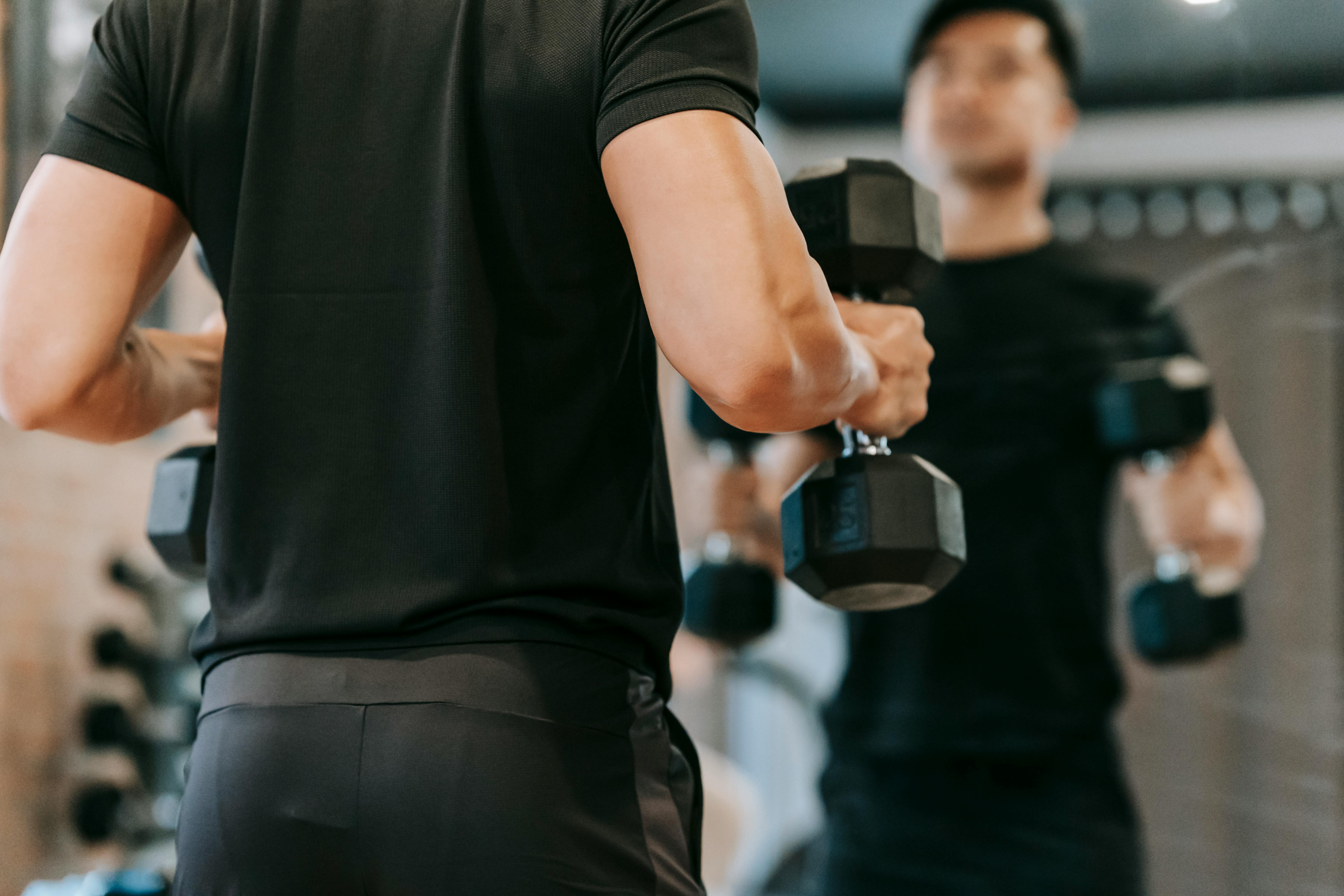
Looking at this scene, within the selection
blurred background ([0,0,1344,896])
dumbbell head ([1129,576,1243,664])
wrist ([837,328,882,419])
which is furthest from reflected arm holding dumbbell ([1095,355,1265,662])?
wrist ([837,328,882,419])

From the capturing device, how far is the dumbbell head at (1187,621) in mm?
1625

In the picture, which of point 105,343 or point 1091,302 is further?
point 1091,302

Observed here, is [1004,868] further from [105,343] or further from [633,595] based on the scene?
[105,343]

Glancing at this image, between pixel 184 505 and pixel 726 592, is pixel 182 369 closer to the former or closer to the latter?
pixel 184 505

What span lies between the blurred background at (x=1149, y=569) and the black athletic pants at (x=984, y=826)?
7.6 inches

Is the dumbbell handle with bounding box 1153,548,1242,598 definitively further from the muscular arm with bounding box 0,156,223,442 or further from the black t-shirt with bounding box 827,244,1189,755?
the muscular arm with bounding box 0,156,223,442

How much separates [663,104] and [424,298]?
0.19 m

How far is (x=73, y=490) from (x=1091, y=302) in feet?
5.62

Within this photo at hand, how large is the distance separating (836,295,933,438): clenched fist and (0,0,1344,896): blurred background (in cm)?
97

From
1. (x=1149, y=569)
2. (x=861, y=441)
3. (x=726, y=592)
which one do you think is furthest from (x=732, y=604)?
(x=1149, y=569)

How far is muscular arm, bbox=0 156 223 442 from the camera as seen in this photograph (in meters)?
0.75

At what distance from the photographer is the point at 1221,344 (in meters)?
2.26

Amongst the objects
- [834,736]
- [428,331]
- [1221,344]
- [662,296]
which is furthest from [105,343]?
[1221,344]

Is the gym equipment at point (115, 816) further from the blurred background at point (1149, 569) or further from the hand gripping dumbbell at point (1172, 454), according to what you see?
the hand gripping dumbbell at point (1172, 454)
